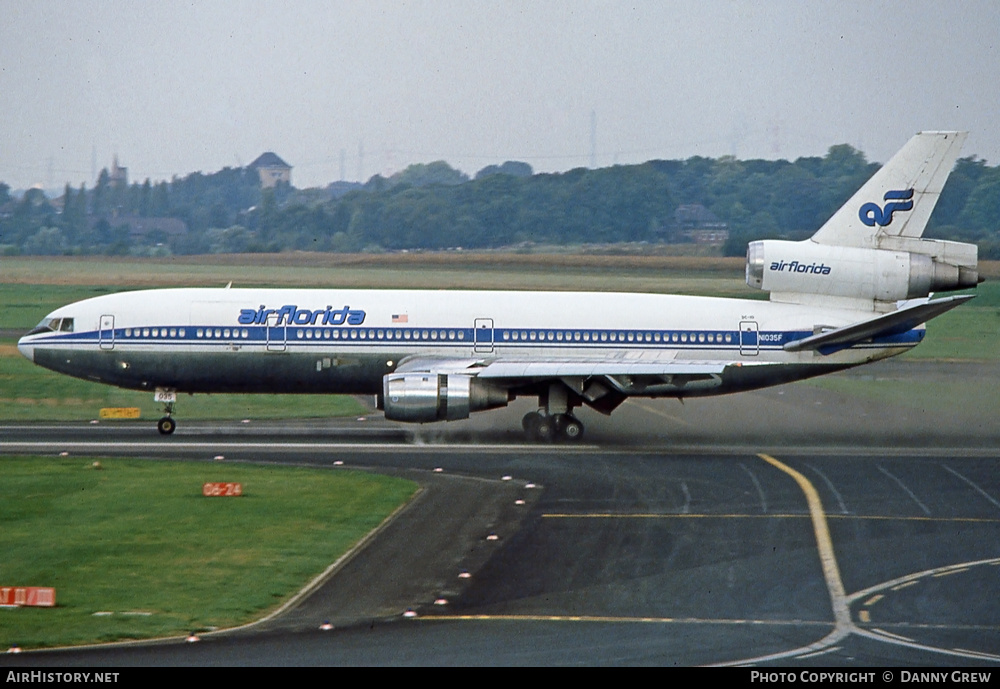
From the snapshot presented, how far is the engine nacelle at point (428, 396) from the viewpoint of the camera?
109 ft

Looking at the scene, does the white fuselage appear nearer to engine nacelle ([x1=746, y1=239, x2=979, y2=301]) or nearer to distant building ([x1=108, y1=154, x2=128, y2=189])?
engine nacelle ([x1=746, y1=239, x2=979, y2=301])

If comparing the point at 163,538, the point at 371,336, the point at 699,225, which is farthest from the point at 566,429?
the point at 699,225

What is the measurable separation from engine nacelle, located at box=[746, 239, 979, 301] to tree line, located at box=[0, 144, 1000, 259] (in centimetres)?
2128

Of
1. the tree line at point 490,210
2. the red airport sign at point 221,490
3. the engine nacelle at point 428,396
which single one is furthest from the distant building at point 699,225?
the red airport sign at point 221,490

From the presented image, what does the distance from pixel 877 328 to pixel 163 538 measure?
71.5 ft

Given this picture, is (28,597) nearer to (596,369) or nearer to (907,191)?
(596,369)

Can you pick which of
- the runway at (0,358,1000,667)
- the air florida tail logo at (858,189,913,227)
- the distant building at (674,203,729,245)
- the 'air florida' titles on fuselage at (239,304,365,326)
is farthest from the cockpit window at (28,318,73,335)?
the distant building at (674,203,729,245)

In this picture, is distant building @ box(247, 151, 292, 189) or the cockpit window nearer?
the cockpit window

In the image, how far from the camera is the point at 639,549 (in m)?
21.9

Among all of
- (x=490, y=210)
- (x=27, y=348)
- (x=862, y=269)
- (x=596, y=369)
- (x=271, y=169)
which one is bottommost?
(x=596, y=369)

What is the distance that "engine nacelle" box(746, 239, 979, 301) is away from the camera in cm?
3531

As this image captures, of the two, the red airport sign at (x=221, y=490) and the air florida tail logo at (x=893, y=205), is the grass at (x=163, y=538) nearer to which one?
the red airport sign at (x=221, y=490)

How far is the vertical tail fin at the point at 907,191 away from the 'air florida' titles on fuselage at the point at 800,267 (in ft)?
4.25
